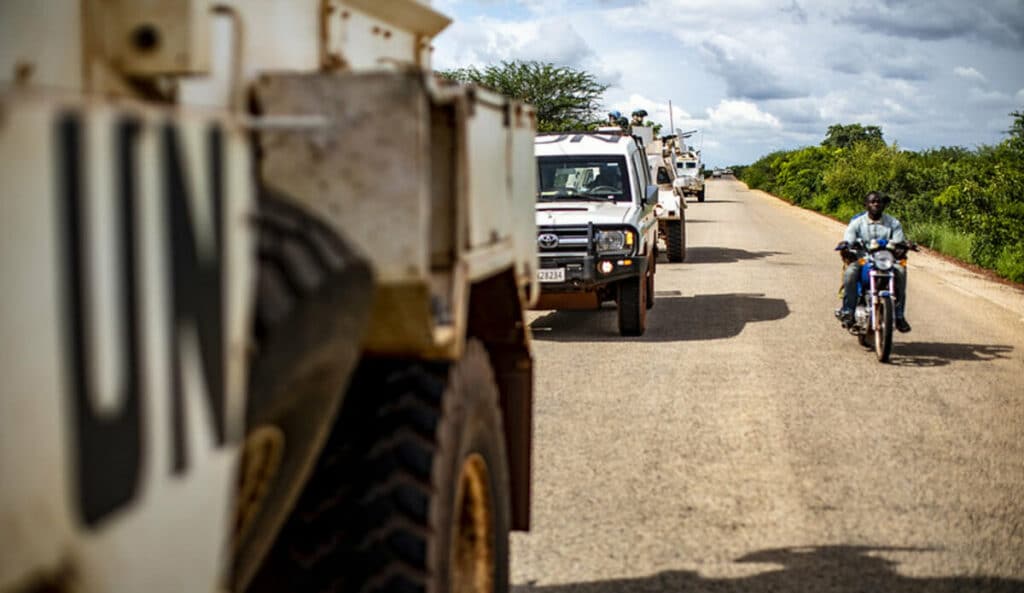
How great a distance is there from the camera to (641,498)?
21.7 feet

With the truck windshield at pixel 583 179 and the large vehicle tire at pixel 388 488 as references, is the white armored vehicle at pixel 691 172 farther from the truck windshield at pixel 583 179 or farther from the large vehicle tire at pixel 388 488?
the large vehicle tire at pixel 388 488

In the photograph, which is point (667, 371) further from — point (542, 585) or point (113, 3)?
point (113, 3)

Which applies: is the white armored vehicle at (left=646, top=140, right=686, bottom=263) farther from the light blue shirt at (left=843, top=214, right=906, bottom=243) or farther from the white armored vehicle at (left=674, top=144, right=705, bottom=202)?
the white armored vehicle at (left=674, top=144, right=705, bottom=202)

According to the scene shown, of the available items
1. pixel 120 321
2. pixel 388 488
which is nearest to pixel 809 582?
pixel 388 488

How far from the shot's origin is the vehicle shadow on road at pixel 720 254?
24094 mm

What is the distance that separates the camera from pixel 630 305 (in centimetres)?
1288

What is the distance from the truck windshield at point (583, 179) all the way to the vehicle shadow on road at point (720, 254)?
32.0ft

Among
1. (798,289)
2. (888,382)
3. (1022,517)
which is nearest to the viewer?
(1022,517)

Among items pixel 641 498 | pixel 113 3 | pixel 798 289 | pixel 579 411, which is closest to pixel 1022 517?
pixel 641 498

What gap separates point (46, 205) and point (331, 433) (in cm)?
173

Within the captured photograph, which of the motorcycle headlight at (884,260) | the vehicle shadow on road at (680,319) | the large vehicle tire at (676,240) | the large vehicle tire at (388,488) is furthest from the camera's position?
the large vehicle tire at (676,240)

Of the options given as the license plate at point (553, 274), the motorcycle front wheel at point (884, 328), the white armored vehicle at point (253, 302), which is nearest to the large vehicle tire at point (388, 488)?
the white armored vehicle at point (253, 302)

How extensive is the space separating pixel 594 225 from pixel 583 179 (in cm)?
136

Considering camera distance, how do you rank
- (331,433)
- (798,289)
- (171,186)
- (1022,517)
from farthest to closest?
(798,289), (1022,517), (331,433), (171,186)
